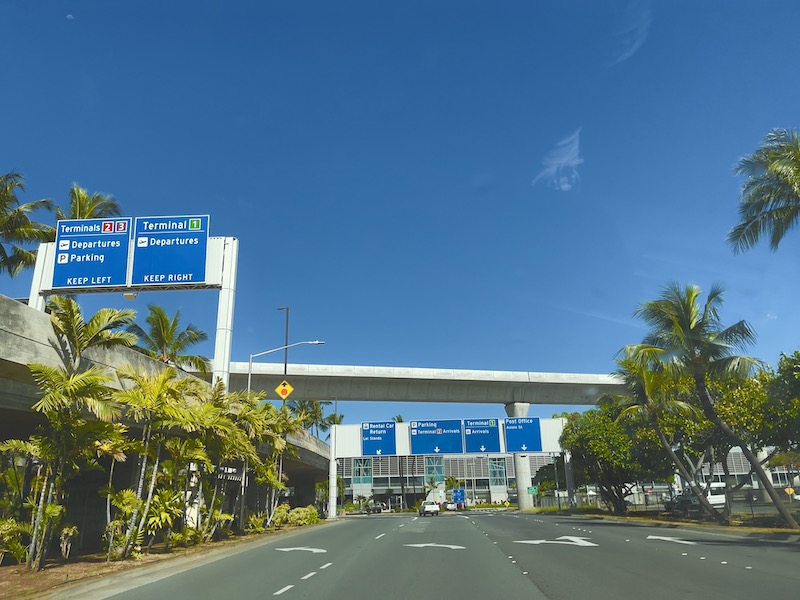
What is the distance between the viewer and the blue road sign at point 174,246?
2445 centimetres

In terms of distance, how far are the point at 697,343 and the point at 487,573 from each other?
1840 centimetres

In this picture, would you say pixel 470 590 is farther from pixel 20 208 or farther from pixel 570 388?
pixel 570 388

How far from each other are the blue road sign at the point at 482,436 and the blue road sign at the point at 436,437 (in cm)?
68

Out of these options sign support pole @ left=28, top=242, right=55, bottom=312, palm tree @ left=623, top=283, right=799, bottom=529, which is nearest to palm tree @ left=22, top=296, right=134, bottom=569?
sign support pole @ left=28, top=242, right=55, bottom=312

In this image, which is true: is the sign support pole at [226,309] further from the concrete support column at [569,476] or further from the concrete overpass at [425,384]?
the concrete support column at [569,476]

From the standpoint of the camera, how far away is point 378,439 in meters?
51.7

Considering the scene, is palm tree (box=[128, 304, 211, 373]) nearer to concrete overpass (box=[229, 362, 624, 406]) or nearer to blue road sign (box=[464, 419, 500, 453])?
concrete overpass (box=[229, 362, 624, 406])

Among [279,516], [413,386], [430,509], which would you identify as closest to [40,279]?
[279,516]

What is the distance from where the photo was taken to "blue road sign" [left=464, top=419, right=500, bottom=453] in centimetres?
5012

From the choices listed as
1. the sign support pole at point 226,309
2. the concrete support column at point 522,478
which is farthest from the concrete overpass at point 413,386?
the sign support pole at point 226,309

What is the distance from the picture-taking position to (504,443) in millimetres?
50281

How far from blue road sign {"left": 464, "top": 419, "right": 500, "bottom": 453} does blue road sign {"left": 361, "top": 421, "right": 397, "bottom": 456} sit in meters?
6.02

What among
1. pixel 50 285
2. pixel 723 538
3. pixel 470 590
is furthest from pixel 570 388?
pixel 470 590

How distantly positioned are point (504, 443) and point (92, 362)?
39615 mm
